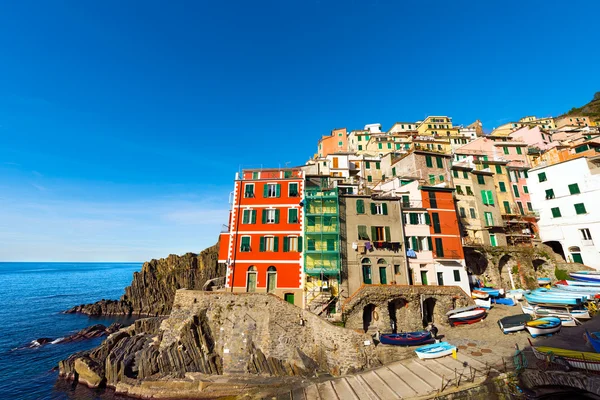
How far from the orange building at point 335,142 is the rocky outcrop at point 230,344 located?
187ft

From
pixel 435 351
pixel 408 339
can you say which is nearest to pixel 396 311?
pixel 408 339

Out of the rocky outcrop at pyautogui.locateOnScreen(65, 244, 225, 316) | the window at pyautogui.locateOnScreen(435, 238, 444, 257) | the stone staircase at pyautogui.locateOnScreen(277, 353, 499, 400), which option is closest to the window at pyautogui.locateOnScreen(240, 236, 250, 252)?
the stone staircase at pyautogui.locateOnScreen(277, 353, 499, 400)

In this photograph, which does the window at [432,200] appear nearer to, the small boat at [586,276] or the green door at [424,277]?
the green door at [424,277]

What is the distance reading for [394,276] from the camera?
29578mm

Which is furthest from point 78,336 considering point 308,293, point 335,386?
point 335,386

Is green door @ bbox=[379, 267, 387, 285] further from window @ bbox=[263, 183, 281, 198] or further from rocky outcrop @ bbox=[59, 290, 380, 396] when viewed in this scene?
window @ bbox=[263, 183, 281, 198]

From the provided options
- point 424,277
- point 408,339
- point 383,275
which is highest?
point 383,275

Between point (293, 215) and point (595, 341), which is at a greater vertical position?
point (293, 215)

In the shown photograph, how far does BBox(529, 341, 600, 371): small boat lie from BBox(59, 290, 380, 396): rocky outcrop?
14.3 meters

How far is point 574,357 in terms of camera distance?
14781 mm

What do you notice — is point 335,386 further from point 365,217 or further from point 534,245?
point 534,245

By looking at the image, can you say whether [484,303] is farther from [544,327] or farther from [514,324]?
[544,327]

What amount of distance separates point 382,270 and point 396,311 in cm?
460

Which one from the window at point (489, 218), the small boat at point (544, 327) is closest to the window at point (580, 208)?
the window at point (489, 218)
